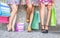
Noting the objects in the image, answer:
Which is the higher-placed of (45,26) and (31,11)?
(31,11)

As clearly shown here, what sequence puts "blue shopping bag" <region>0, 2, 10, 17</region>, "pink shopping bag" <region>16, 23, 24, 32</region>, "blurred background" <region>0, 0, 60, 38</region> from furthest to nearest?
"pink shopping bag" <region>16, 23, 24, 32</region>, "blue shopping bag" <region>0, 2, 10, 17</region>, "blurred background" <region>0, 0, 60, 38</region>

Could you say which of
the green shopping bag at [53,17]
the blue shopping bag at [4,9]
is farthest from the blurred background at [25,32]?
the blue shopping bag at [4,9]

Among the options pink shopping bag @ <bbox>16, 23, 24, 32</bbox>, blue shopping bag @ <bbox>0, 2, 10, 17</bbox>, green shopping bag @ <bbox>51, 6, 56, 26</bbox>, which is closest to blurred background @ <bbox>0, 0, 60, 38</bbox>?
pink shopping bag @ <bbox>16, 23, 24, 32</bbox>

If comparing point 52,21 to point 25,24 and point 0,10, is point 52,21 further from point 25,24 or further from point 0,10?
point 0,10

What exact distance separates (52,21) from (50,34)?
0.44 meters

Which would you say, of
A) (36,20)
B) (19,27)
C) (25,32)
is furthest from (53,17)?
(19,27)

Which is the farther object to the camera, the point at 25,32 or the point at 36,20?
the point at 36,20

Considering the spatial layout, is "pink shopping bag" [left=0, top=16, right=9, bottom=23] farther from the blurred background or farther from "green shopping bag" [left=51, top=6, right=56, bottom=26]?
"green shopping bag" [left=51, top=6, right=56, bottom=26]

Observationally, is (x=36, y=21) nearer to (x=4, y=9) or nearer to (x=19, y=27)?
(x=19, y=27)

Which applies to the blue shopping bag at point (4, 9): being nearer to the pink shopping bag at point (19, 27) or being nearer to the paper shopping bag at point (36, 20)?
the pink shopping bag at point (19, 27)

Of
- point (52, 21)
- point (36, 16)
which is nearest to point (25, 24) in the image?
point (36, 16)

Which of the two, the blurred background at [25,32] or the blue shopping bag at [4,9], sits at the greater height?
the blue shopping bag at [4,9]

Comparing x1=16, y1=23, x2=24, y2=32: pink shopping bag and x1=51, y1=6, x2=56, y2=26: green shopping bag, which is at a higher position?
x1=51, y1=6, x2=56, y2=26: green shopping bag

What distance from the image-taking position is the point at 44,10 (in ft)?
18.6
